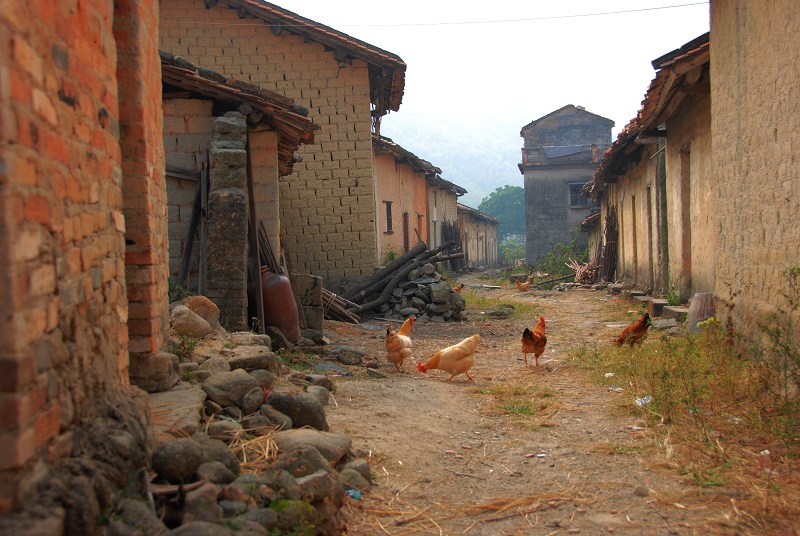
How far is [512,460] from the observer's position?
526 centimetres

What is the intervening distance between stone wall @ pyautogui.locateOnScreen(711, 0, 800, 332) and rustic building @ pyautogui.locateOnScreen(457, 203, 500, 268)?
29.2 metres

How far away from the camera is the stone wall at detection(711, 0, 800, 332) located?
20.7ft

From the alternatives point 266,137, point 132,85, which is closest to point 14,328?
point 132,85

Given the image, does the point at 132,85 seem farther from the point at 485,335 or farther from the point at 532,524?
the point at 485,335

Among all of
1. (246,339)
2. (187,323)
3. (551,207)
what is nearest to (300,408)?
(187,323)

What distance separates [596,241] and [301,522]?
83.9 ft

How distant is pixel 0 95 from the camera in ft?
7.77

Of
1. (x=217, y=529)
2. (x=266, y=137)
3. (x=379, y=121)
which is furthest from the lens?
(x=379, y=121)

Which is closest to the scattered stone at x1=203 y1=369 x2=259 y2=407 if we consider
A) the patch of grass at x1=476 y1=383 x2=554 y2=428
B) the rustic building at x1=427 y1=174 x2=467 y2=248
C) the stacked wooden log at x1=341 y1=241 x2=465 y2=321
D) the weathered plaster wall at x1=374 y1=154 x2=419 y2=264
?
the patch of grass at x1=476 y1=383 x2=554 y2=428

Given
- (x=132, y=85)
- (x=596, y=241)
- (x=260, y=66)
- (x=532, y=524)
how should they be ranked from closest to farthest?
1. (x=532, y=524)
2. (x=132, y=85)
3. (x=260, y=66)
4. (x=596, y=241)

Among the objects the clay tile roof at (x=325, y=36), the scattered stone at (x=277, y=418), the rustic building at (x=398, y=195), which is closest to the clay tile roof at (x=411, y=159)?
the rustic building at (x=398, y=195)

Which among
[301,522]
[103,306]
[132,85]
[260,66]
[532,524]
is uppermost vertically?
[260,66]

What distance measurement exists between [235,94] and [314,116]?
6293 millimetres

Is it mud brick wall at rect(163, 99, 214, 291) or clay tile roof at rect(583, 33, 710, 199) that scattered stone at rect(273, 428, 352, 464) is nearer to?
mud brick wall at rect(163, 99, 214, 291)
